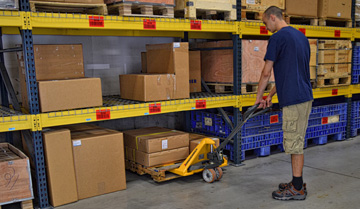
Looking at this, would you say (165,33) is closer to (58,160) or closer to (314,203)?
(58,160)

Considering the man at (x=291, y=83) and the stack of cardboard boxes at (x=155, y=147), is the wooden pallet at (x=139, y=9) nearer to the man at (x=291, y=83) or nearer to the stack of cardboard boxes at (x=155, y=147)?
the man at (x=291, y=83)

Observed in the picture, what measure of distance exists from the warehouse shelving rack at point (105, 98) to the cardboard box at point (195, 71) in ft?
0.82

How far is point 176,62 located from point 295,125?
1913 mm

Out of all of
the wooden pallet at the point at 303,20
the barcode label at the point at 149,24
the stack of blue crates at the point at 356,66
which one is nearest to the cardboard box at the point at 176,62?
the barcode label at the point at 149,24

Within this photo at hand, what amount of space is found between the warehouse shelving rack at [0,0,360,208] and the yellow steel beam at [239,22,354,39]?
0.6 inches

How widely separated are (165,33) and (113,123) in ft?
6.61

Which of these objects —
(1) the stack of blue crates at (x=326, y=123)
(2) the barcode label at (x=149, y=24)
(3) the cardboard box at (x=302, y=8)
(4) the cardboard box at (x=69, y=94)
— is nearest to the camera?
(4) the cardboard box at (x=69, y=94)

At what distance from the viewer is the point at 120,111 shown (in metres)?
4.88

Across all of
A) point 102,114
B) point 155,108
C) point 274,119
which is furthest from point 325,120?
point 102,114

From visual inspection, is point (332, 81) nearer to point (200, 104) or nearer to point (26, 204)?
point (200, 104)

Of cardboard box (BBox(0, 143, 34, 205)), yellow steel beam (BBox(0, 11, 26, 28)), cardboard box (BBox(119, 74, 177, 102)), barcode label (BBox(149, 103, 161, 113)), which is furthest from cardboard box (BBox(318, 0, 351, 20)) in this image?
cardboard box (BBox(0, 143, 34, 205))

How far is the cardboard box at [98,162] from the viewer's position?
15.4 feet

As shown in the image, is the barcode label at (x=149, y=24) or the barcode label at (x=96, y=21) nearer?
the barcode label at (x=96, y=21)

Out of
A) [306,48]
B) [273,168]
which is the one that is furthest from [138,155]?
[306,48]
